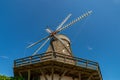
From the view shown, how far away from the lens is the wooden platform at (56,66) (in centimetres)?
2222

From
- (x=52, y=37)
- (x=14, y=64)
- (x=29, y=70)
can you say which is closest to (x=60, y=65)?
(x=29, y=70)

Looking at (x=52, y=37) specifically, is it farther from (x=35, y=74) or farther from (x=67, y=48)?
(x=35, y=74)

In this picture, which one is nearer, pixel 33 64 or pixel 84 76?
pixel 33 64

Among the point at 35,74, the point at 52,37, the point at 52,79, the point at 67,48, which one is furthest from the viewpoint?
the point at 52,37

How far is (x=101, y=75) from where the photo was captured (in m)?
25.1

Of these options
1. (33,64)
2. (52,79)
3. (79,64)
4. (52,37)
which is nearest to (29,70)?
(33,64)

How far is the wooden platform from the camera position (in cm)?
2222

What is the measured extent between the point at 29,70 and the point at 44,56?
207 cm

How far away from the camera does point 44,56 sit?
73.9 ft

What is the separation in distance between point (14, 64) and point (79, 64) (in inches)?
242

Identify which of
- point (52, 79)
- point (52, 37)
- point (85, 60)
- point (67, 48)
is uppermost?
point (52, 37)

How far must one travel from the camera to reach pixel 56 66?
2231 centimetres

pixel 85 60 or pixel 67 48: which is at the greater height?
pixel 67 48

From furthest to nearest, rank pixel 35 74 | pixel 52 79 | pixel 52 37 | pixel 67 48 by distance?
pixel 52 37
pixel 67 48
pixel 35 74
pixel 52 79
